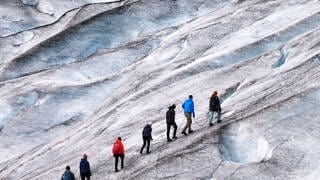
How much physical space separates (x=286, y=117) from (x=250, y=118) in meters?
1.61

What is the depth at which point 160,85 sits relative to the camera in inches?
1636

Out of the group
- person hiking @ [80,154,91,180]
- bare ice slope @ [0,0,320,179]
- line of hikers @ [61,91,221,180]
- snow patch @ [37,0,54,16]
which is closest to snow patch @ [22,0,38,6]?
bare ice slope @ [0,0,320,179]

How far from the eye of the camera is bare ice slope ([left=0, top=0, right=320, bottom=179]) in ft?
91.8

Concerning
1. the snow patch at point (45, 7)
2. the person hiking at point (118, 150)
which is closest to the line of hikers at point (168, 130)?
the person hiking at point (118, 150)

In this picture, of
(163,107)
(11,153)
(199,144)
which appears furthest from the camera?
(11,153)

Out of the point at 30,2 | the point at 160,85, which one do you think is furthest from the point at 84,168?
Answer: the point at 30,2

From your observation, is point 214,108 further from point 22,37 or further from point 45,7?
point 45,7

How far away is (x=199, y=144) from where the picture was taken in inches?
1117

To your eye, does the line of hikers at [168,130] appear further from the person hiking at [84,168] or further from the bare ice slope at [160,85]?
the bare ice slope at [160,85]

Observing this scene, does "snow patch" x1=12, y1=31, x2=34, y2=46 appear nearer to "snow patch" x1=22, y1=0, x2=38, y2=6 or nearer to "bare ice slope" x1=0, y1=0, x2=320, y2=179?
"bare ice slope" x1=0, y1=0, x2=320, y2=179

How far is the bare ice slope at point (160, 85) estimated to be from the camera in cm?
2797

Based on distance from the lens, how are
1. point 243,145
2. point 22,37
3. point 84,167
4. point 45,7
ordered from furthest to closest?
point 45,7
point 22,37
point 84,167
point 243,145

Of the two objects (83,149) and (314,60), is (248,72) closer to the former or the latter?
(314,60)

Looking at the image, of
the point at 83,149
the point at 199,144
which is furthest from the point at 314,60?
the point at 83,149
